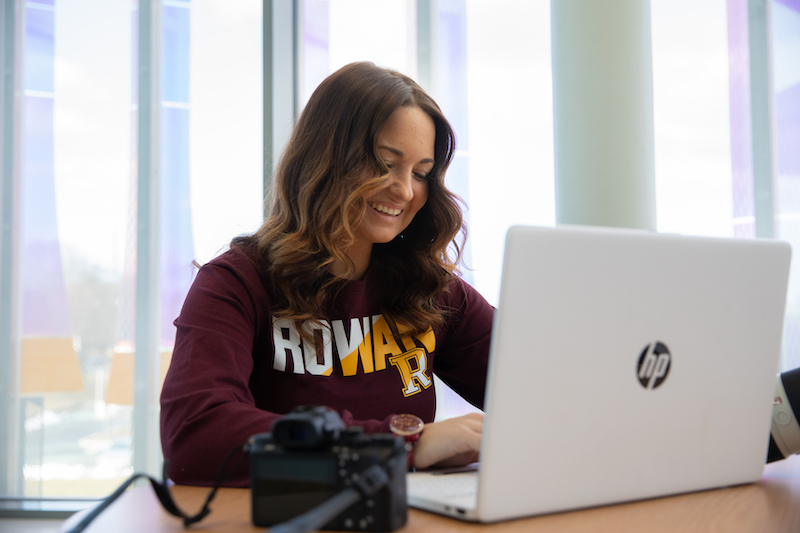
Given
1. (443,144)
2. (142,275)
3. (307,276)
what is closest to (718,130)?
(443,144)

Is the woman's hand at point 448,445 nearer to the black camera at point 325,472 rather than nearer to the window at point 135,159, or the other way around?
the black camera at point 325,472

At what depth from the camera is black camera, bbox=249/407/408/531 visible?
19.6 inches

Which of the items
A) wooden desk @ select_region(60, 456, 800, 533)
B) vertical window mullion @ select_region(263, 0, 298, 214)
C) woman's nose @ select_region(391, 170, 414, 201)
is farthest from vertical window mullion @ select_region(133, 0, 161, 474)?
wooden desk @ select_region(60, 456, 800, 533)

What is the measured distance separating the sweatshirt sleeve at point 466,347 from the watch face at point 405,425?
0.50 m

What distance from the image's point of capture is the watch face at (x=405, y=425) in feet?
2.44

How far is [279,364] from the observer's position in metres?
1.04

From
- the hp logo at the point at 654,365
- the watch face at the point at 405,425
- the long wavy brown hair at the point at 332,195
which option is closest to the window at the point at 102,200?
the long wavy brown hair at the point at 332,195

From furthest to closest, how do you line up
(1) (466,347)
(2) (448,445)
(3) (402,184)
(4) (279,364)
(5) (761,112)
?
(5) (761,112) → (1) (466,347) → (3) (402,184) → (4) (279,364) → (2) (448,445)

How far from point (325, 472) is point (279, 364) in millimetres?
548

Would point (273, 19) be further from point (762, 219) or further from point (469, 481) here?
point (469, 481)

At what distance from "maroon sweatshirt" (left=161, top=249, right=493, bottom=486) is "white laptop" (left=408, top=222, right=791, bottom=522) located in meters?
0.26

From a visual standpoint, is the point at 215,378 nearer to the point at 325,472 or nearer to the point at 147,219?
the point at 325,472

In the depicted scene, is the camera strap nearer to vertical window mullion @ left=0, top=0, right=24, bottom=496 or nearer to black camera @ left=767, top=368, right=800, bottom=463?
black camera @ left=767, top=368, right=800, bottom=463

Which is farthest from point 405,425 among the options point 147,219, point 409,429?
point 147,219
